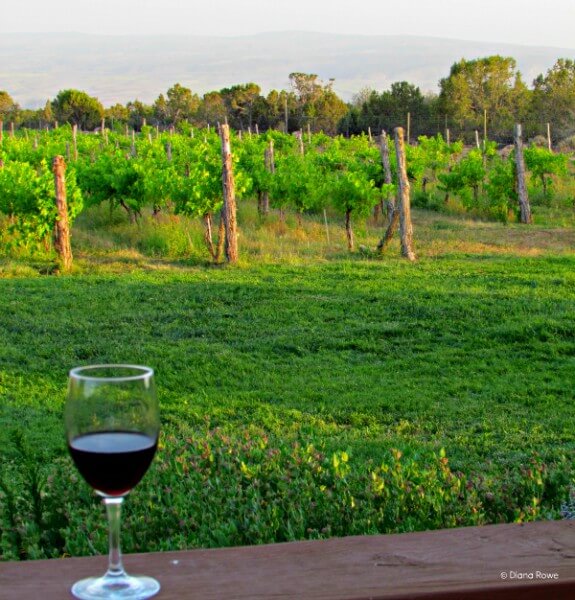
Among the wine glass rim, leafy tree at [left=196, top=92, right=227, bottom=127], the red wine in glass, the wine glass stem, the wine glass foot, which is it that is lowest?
the wine glass foot

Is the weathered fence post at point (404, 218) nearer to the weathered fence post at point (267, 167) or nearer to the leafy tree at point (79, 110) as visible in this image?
the weathered fence post at point (267, 167)

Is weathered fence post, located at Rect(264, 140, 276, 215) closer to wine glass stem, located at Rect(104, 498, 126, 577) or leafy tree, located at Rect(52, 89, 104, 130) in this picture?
wine glass stem, located at Rect(104, 498, 126, 577)

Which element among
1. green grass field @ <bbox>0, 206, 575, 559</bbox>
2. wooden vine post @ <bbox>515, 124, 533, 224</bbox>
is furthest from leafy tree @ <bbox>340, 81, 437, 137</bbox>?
green grass field @ <bbox>0, 206, 575, 559</bbox>

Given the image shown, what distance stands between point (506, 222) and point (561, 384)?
15.7 metres

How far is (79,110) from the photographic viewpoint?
205 feet

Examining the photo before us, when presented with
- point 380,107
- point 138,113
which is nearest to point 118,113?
point 138,113

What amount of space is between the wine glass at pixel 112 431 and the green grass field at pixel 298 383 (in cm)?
116

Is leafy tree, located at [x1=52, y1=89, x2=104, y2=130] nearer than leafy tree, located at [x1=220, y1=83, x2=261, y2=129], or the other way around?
leafy tree, located at [x1=220, y1=83, x2=261, y2=129]

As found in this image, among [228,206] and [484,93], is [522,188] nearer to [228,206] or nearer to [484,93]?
[228,206]

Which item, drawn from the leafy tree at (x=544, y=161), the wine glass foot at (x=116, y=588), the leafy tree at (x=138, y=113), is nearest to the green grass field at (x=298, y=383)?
the wine glass foot at (x=116, y=588)

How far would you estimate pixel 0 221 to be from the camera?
18.7m

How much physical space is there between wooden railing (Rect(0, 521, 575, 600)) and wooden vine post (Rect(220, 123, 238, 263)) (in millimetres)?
14476

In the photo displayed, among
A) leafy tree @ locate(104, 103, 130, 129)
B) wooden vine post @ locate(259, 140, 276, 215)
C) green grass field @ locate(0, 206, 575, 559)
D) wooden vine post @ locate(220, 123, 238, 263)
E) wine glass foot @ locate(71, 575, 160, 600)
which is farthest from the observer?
leafy tree @ locate(104, 103, 130, 129)

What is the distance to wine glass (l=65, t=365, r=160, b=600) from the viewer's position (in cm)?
119
